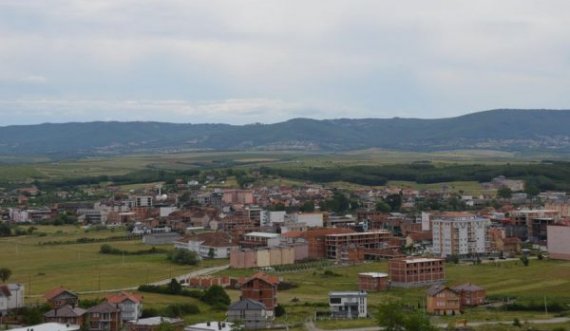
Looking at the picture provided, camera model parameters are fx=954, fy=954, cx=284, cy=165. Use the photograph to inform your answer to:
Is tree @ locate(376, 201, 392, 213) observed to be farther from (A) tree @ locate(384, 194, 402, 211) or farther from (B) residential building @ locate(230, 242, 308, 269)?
(B) residential building @ locate(230, 242, 308, 269)

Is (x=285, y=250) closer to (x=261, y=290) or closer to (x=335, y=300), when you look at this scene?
(x=261, y=290)

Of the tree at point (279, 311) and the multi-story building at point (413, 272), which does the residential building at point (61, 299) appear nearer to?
the tree at point (279, 311)

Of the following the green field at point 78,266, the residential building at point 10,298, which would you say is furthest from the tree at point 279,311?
the green field at point 78,266

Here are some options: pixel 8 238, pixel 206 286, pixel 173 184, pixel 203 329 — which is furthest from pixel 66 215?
pixel 203 329

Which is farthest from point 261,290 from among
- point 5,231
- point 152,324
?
point 5,231

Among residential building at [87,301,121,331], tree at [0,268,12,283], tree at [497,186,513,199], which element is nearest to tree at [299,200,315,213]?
tree at [497,186,513,199]

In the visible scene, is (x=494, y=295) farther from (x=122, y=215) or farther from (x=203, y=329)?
(x=122, y=215)
